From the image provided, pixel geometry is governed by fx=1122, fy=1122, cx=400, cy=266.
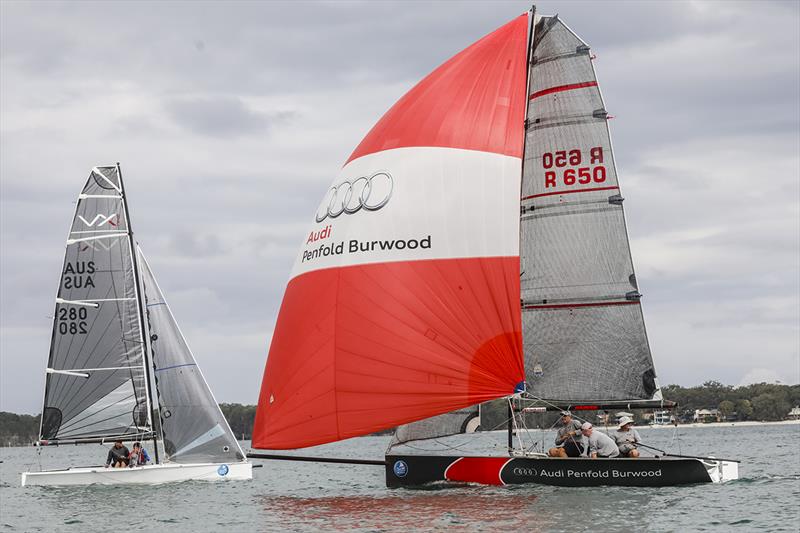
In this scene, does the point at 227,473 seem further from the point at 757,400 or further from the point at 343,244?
the point at 757,400

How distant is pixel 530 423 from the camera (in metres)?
22.0

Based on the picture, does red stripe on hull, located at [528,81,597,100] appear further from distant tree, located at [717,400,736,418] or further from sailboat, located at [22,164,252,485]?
distant tree, located at [717,400,736,418]

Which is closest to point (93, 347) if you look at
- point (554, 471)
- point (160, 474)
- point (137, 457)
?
point (137, 457)

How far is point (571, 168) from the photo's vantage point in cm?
2145

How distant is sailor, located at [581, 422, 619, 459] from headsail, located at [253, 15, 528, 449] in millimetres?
1535

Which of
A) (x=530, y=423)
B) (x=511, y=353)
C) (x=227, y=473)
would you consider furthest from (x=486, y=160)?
(x=227, y=473)

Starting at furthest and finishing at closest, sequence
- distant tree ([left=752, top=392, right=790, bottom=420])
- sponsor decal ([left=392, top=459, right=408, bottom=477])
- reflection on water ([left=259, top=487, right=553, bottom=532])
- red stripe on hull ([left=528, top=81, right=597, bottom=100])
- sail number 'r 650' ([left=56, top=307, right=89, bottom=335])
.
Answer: distant tree ([left=752, top=392, right=790, bottom=420]) → sail number 'r 650' ([left=56, top=307, right=89, bottom=335]) → red stripe on hull ([left=528, top=81, right=597, bottom=100]) → sponsor decal ([left=392, top=459, right=408, bottom=477]) → reflection on water ([left=259, top=487, right=553, bottom=532])

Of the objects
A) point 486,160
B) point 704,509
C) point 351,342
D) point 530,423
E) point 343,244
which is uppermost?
point 486,160

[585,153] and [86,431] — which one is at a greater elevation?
[585,153]

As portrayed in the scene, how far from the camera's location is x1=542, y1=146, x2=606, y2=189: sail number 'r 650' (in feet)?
70.0

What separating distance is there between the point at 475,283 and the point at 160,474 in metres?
11.3

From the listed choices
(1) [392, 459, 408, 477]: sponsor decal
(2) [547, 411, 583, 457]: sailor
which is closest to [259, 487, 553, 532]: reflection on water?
(1) [392, 459, 408, 477]: sponsor decal

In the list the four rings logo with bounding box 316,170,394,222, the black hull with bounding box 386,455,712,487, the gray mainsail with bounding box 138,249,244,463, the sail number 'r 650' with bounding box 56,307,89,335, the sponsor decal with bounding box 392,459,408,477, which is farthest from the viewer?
the sail number 'r 650' with bounding box 56,307,89,335

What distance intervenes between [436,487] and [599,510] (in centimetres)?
344
